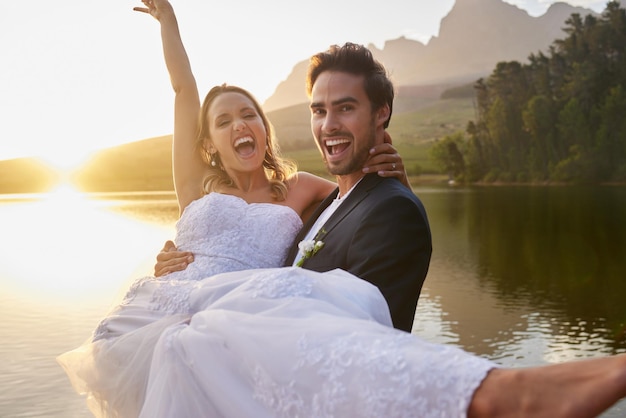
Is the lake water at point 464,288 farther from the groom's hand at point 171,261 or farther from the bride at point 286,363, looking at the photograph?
the bride at point 286,363

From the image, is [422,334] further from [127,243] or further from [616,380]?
[127,243]

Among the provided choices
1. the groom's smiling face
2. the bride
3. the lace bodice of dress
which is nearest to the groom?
the groom's smiling face

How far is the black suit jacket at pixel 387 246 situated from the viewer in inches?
126

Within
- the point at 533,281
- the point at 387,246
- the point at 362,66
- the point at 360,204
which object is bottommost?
the point at 533,281

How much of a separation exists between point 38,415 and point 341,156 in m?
12.5

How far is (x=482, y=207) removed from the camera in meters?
61.4

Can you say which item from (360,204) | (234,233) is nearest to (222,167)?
(234,233)

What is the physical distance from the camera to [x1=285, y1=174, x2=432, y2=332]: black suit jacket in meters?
3.20

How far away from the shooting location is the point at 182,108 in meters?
4.84

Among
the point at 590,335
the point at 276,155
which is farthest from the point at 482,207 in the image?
the point at 276,155

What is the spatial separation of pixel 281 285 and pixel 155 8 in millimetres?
2978

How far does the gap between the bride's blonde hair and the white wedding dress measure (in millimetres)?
1335

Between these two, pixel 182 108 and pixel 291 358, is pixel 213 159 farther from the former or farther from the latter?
pixel 291 358

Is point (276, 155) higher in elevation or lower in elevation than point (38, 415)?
higher
